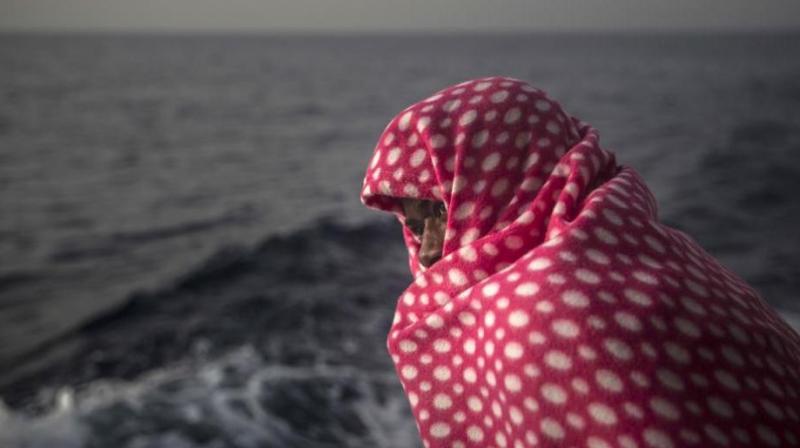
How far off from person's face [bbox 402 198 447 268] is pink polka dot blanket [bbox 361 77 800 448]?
0.23ft

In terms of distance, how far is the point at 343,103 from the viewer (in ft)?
87.2

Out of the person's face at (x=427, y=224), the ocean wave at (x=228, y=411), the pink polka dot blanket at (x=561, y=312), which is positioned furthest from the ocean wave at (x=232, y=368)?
the pink polka dot blanket at (x=561, y=312)

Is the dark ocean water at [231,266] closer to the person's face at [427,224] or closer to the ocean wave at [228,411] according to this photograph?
the ocean wave at [228,411]

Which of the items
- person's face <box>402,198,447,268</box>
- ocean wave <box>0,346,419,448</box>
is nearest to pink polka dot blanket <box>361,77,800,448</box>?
person's face <box>402,198,447,268</box>

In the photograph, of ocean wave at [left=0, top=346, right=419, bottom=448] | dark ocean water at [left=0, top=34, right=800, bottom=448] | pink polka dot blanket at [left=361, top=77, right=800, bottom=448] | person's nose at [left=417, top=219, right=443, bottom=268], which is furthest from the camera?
dark ocean water at [left=0, top=34, right=800, bottom=448]

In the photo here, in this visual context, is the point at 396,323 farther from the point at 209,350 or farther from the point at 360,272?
the point at 360,272

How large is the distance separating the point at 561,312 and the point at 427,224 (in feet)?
1.66

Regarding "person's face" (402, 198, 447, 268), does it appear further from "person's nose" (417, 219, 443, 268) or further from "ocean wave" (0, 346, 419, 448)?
"ocean wave" (0, 346, 419, 448)

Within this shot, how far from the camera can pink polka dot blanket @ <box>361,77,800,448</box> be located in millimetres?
1021

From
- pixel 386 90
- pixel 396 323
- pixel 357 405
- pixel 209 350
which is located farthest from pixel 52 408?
pixel 386 90

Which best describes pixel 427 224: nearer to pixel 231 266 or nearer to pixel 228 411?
pixel 228 411

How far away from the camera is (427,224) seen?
1.51 meters

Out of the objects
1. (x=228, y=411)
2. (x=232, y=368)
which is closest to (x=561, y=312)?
(x=228, y=411)

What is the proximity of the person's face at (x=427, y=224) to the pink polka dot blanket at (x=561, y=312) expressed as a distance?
7cm
